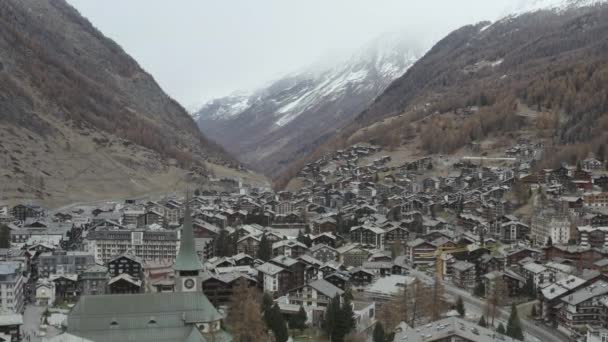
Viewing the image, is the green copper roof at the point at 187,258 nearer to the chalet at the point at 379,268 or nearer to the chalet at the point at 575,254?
the chalet at the point at 379,268

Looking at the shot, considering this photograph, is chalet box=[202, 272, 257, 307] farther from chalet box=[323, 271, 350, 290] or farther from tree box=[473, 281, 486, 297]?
tree box=[473, 281, 486, 297]

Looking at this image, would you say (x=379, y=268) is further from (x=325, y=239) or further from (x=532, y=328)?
(x=532, y=328)

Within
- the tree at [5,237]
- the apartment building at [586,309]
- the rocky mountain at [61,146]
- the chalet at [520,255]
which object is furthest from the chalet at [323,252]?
the rocky mountain at [61,146]

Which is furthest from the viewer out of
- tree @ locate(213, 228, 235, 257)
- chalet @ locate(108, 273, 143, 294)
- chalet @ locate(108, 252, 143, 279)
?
tree @ locate(213, 228, 235, 257)

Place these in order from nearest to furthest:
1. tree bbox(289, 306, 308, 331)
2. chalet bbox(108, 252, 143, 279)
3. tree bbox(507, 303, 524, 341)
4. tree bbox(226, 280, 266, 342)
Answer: tree bbox(226, 280, 266, 342) < tree bbox(507, 303, 524, 341) < tree bbox(289, 306, 308, 331) < chalet bbox(108, 252, 143, 279)

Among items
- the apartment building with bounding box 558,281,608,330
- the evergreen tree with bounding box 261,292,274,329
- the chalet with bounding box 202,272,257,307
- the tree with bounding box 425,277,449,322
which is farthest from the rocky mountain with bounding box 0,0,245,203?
the apartment building with bounding box 558,281,608,330

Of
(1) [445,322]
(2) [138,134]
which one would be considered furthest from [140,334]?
(2) [138,134]

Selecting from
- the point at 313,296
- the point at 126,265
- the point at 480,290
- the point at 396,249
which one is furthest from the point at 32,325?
the point at 396,249
